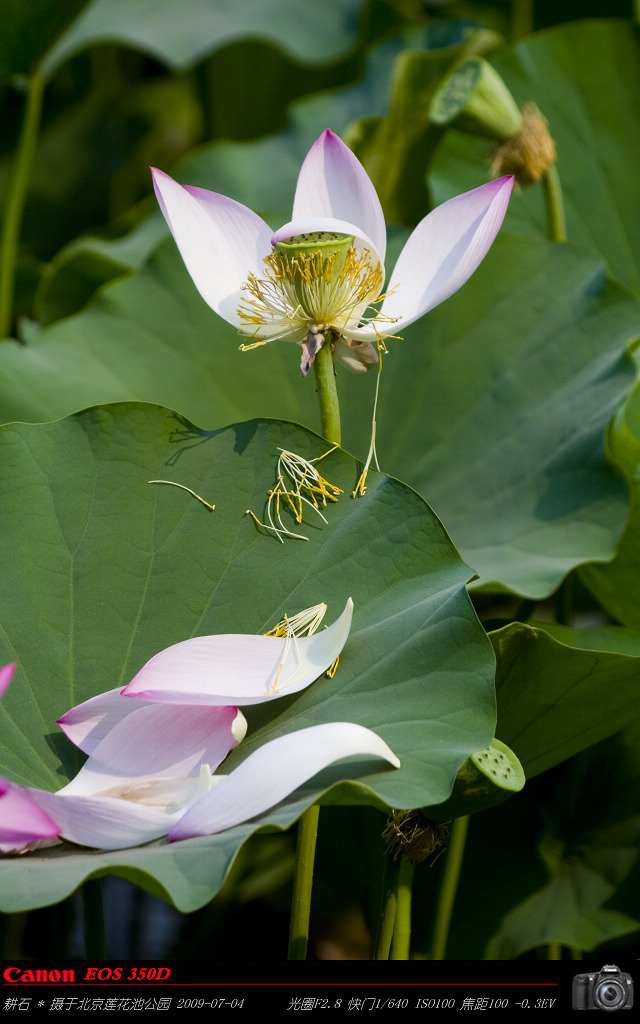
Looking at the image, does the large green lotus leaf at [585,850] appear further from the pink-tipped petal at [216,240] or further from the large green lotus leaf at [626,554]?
the pink-tipped petal at [216,240]

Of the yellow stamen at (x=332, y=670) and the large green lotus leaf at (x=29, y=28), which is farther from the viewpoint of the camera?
the large green lotus leaf at (x=29, y=28)

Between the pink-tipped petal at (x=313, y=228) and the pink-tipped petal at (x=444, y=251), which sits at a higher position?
the pink-tipped petal at (x=313, y=228)

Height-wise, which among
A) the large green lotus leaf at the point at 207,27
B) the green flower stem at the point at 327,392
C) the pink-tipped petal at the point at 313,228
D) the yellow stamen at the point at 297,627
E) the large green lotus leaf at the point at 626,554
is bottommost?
the large green lotus leaf at the point at 626,554

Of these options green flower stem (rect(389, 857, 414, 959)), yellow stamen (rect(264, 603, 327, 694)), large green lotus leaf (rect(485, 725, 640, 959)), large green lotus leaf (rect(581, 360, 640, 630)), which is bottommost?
large green lotus leaf (rect(485, 725, 640, 959))

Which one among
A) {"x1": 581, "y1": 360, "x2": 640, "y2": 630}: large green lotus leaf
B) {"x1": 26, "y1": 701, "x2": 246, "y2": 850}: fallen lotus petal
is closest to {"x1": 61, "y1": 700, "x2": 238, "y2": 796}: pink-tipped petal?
{"x1": 26, "y1": 701, "x2": 246, "y2": 850}: fallen lotus petal

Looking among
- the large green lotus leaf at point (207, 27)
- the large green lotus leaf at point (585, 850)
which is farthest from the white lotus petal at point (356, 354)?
the large green lotus leaf at point (207, 27)

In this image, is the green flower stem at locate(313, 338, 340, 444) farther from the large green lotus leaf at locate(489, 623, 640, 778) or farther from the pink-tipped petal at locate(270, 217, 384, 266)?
the large green lotus leaf at locate(489, 623, 640, 778)
